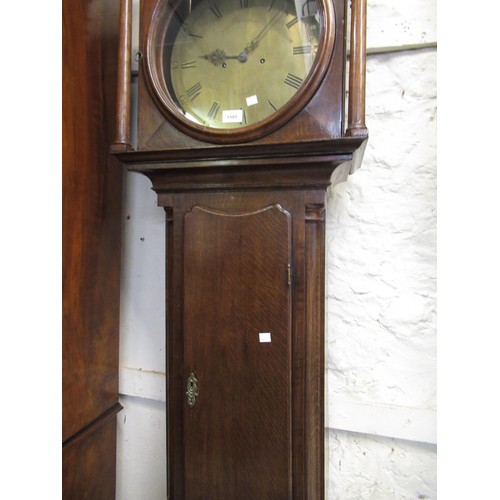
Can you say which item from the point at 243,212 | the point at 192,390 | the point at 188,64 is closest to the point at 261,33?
the point at 188,64

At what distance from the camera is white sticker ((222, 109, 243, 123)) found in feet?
2.50

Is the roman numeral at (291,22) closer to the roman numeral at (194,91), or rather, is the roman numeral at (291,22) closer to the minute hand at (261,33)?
the minute hand at (261,33)

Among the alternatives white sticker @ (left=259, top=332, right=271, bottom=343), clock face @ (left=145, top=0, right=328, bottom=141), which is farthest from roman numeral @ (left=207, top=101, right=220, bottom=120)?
white sticker @ (left=259, top=332, right=271, bottom=343)

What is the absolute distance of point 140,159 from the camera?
770 mm

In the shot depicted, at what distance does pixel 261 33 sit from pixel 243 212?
0.37 meters

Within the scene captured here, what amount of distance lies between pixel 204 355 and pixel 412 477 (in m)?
0.66

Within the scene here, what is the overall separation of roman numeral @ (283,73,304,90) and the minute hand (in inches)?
4.1

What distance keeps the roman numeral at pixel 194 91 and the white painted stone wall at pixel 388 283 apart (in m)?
0.38

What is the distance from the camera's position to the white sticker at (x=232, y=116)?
0.76 meters

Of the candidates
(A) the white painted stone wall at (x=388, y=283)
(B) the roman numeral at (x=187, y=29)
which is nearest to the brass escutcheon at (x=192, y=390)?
(A) the white painted stone wall at (x=388, y=283)

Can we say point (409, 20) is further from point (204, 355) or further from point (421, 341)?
point (204, 355)

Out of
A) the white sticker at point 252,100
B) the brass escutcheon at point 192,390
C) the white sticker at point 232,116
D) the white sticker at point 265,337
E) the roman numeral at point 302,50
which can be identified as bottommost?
the brass escutcheon at point 192,390

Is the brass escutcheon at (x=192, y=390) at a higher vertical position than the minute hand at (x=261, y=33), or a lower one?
lower

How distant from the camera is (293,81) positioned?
0.73 m
